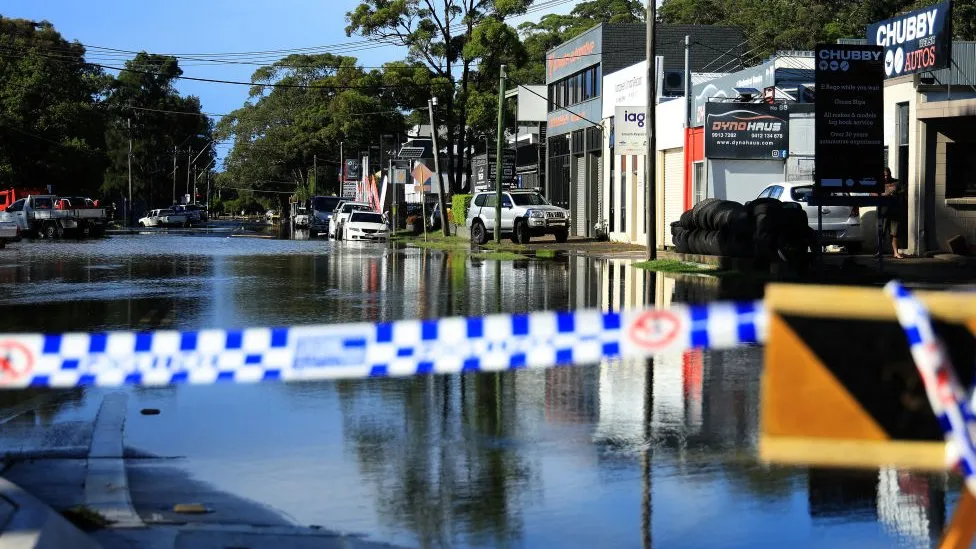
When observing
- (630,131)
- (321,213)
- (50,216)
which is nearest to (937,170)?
(630,131)

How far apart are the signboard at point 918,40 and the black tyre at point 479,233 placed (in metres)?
17.4

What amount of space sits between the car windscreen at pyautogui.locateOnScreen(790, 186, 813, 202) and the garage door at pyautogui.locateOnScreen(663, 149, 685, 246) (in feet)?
30.7

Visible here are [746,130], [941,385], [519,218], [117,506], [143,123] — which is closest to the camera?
[941,385]

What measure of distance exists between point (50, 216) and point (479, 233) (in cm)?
2344

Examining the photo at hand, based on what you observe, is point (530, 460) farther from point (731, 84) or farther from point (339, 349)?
point (731, 84)

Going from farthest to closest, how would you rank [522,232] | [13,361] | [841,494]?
[522,232]
[841,494]
[13,361]

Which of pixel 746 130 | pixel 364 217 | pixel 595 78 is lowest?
pixel 364 217

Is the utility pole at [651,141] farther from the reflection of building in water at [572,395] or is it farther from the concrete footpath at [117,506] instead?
the concrete footpath at [117,506]

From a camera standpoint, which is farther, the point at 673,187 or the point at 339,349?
the point at 673,187

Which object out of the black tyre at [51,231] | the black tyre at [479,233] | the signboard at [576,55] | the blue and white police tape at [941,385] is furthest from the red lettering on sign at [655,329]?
the black tyre at [51,231]

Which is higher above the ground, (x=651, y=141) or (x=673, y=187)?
(x=651, y=141)

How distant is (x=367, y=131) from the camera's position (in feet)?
269

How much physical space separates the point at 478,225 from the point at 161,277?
20.6m

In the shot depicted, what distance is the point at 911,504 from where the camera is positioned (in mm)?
6828
